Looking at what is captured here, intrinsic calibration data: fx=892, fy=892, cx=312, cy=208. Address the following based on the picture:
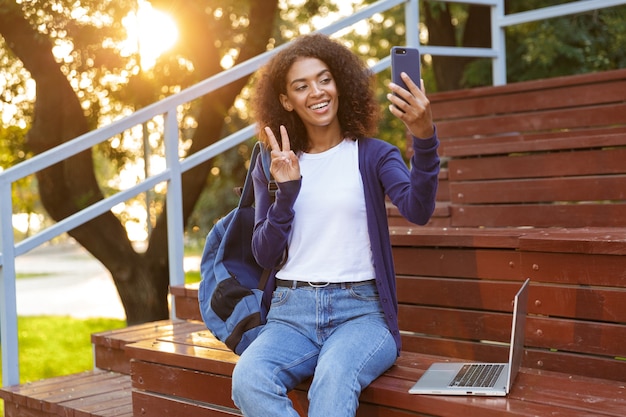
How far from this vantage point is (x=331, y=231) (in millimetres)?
3000

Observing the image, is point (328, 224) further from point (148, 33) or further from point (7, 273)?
point (148, 33)

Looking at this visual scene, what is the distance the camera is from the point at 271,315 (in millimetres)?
3074

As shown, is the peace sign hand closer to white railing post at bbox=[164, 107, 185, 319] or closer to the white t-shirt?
the white t-shirt

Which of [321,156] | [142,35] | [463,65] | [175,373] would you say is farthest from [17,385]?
[463,65]

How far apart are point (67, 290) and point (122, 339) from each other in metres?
15.4

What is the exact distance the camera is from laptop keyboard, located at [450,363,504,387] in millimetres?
2719

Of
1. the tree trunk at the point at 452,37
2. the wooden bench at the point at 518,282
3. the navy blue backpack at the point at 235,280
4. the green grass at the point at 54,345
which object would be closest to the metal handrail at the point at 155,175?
the wooden bench at the point at 518,282

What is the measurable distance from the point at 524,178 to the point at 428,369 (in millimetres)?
1568

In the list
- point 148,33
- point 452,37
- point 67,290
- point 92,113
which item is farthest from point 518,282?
point 67,290

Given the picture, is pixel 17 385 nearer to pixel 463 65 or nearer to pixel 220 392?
pixel 220 392

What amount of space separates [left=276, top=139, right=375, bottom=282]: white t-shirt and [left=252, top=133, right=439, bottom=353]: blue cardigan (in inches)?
1.6

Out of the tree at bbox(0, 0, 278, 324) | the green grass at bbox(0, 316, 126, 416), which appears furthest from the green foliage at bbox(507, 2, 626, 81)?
the green grass at bbox(0, 316, 126, 416)

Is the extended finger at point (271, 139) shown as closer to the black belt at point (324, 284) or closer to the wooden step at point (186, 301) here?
the black belt at point (324, 284)

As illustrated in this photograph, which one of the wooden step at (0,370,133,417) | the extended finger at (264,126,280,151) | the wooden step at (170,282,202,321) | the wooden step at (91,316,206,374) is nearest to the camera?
the extended finger at (264,126,280,151)
